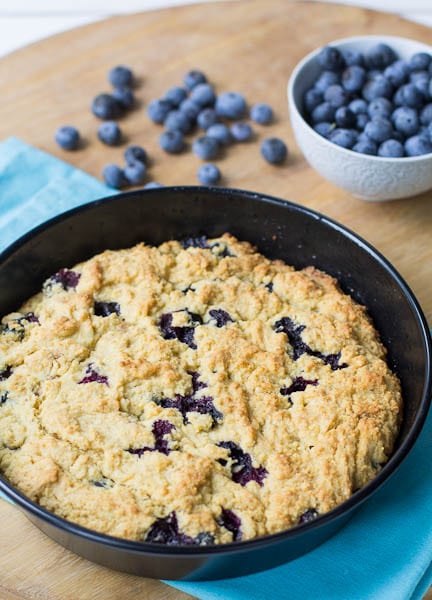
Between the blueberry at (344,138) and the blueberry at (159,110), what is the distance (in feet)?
2.42

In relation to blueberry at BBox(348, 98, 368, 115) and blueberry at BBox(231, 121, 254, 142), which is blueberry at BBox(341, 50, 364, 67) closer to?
blueberry at BBox(348, 98, 368, 115)

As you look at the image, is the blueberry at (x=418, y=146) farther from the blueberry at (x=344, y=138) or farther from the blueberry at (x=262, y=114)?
the blueberry at (x=262, y=114)

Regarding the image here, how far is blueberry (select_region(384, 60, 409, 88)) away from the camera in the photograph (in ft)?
9.10

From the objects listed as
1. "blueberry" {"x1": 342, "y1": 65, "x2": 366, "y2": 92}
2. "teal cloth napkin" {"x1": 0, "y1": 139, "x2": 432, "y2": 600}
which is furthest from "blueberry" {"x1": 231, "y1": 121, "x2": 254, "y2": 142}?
"teal cloth napkin" {"x1": 0, "y1": 139, "x2": 432, "y2": 600}

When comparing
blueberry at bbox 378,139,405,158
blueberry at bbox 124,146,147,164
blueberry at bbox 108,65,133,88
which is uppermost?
blueberry at bbox 108,65,133,88

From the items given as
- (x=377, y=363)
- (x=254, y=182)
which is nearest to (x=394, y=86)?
(x=254, y=182)

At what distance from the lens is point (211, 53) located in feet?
10.8

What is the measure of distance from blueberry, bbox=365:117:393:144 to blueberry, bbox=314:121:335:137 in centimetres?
13

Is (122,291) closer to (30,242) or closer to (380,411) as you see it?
(30,242)

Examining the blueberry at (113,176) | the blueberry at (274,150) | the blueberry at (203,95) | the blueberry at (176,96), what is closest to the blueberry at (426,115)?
the blueberry at (274,150)

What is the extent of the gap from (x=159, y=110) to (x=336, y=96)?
71 centimetres

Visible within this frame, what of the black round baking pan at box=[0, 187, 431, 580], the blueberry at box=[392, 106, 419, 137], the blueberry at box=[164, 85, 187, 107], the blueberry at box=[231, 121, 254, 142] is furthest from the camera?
the blueberry at box=[164, 85, 187, 107]

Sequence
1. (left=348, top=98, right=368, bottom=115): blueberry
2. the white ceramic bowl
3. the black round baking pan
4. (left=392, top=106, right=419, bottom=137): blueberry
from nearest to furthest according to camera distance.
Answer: the black round baking pan → the white ceramic bowl → (left=392, top=106, right=419, bottom=137): blueberry → (left=348, top=98, right=368, bottom=115): blueberry

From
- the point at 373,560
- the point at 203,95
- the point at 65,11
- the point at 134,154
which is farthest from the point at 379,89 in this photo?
the point at 65,11
